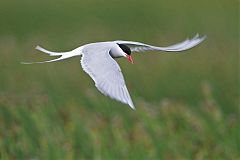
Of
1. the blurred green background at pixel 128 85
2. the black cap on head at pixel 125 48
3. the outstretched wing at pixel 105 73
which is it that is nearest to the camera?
the outstretched wing at pixel 105 73

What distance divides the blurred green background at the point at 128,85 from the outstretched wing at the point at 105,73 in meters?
1.31

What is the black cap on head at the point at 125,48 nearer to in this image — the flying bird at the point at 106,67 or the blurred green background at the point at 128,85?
the flying bird at the point at 106,67

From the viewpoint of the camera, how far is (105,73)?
14.3ft

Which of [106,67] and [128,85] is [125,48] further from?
[128,85]

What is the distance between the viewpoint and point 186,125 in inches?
260

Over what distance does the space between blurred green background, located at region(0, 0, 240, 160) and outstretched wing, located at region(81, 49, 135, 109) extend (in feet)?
4.30

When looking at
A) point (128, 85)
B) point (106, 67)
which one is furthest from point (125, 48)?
point (128, 85)

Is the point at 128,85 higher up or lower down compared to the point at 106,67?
lower down

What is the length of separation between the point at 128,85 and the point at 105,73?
3.62 m

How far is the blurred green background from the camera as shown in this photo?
6176mm

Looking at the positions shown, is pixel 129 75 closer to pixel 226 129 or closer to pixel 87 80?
pixel 87 80

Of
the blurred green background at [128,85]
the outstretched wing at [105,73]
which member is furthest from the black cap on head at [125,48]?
the blurred green background at [128,85]

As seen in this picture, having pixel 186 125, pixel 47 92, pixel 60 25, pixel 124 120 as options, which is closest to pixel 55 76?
pixel 47 92

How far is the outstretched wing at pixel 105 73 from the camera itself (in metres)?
4.18
